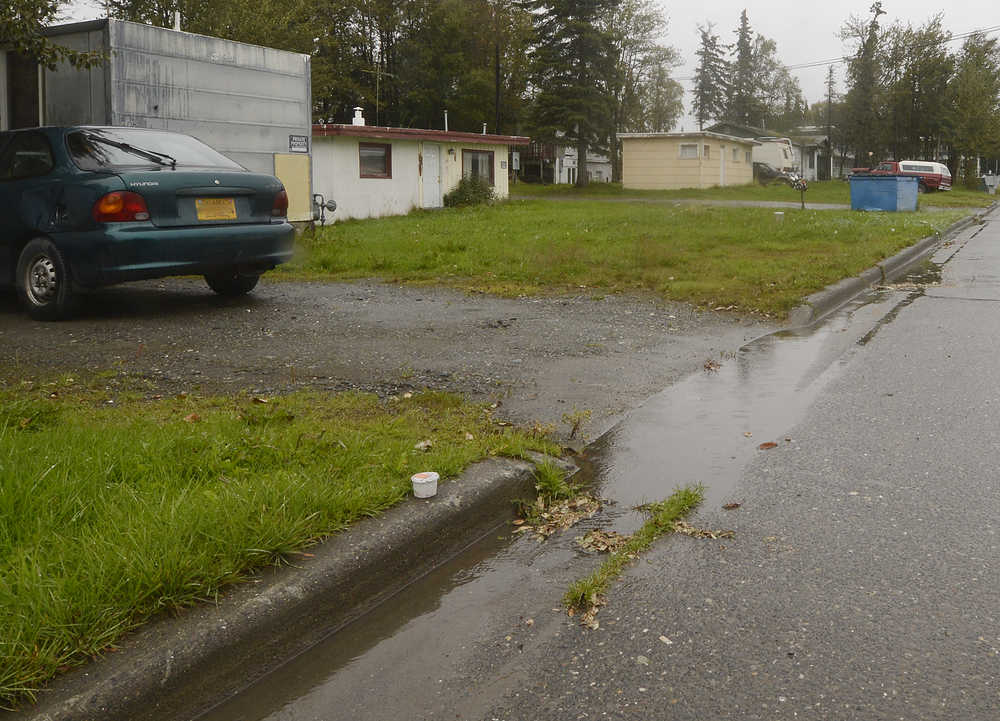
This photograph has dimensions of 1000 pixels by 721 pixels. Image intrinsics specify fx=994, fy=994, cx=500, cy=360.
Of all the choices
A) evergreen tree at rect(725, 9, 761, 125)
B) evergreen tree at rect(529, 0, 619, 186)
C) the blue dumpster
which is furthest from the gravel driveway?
evergreen tree at rect(725, 9, 761, 125)

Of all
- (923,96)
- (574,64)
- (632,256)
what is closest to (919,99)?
(923,96)

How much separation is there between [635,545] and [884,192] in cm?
2762

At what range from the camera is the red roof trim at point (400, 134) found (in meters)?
27.4

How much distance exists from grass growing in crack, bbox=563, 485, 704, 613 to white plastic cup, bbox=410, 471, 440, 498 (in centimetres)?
75

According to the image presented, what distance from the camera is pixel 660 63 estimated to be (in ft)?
253

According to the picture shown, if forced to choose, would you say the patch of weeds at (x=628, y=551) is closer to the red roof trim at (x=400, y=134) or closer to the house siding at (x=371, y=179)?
the house siding at (x=371, y=179)

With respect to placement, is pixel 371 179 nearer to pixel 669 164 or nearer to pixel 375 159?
pixel 375 159

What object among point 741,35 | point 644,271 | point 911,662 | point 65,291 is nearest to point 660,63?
point 741,35

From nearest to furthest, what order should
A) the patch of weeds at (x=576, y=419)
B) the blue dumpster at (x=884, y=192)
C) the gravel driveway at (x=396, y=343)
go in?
the patch of weeds at (x=576, y=419), the gravel driveway at (x=396, y=343), the blue dumpster at (x=884, y=192)

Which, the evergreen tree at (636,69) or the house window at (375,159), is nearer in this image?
the house window at (375,159)

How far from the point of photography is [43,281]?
8523 millimetres

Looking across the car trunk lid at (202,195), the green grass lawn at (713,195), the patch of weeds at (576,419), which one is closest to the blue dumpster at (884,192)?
the green grass lawn at (713,195)

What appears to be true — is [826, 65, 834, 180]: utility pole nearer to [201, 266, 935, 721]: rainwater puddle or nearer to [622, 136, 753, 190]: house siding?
[622, 136, 753, 190]: house siding

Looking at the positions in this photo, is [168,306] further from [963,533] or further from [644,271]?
[963,533]
